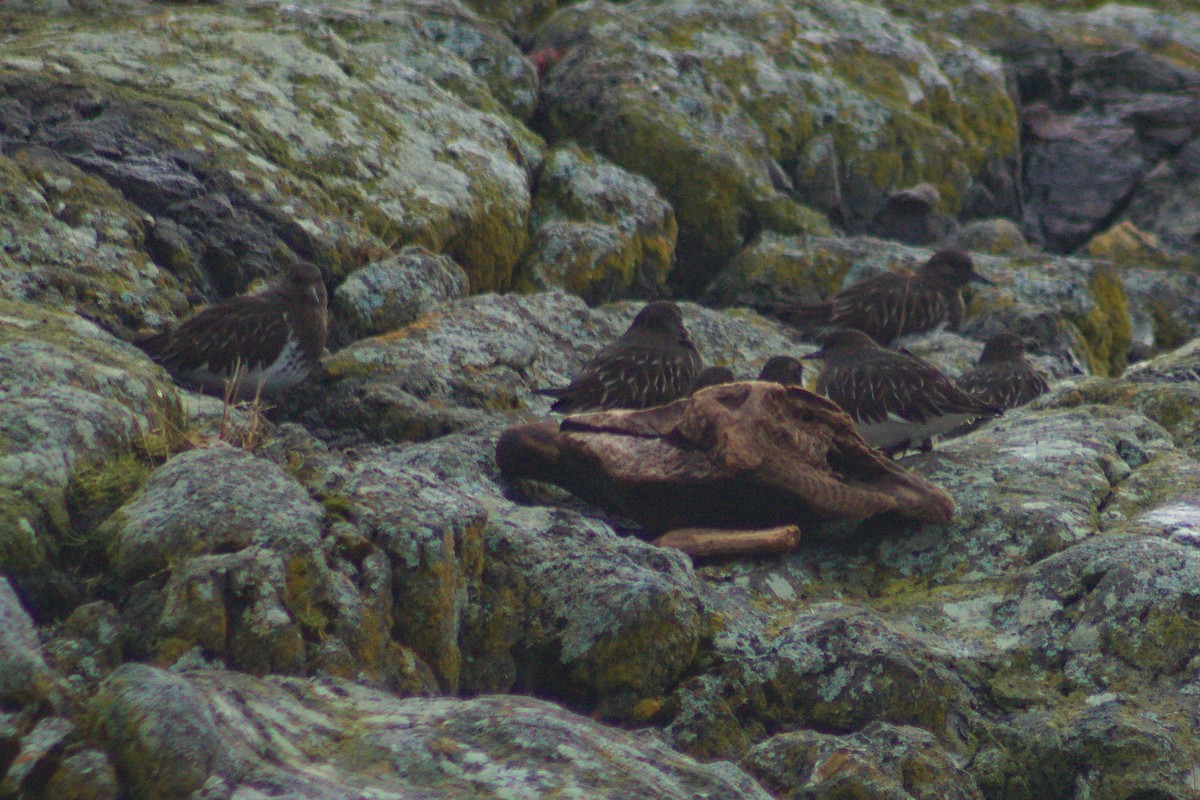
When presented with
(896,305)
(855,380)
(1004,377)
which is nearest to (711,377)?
(855,380)

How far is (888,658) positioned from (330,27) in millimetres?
10734

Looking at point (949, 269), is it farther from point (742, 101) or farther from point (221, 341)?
point (221, 341)

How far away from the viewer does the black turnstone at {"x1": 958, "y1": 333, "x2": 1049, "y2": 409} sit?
34.9 feet

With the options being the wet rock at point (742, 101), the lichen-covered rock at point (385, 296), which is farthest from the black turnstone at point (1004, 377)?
the lichen-covered rock at point (385, 296)

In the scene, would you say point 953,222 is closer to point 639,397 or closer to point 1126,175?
point 1126,175

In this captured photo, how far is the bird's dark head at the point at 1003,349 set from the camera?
11273 mm

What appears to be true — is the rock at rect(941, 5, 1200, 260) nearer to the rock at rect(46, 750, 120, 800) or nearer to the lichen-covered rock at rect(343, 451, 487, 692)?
the lichen-covered rock at rect(343, 451, 487, 692)

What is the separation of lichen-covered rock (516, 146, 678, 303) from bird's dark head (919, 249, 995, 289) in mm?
2787

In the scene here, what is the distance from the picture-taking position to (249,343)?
8133 mm

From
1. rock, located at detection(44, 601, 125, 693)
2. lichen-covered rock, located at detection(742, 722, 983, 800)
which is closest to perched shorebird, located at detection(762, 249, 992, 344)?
lichen-covered rock, located at detection(742, 722, 983, 800)

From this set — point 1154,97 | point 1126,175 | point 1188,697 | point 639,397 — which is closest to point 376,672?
point 1188,697

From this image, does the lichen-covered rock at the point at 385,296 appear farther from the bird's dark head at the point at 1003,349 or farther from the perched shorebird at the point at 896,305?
the bird's dark head at the point at 1003,349

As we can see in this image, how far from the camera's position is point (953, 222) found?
17.3m

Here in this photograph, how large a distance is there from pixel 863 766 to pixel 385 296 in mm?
6457
